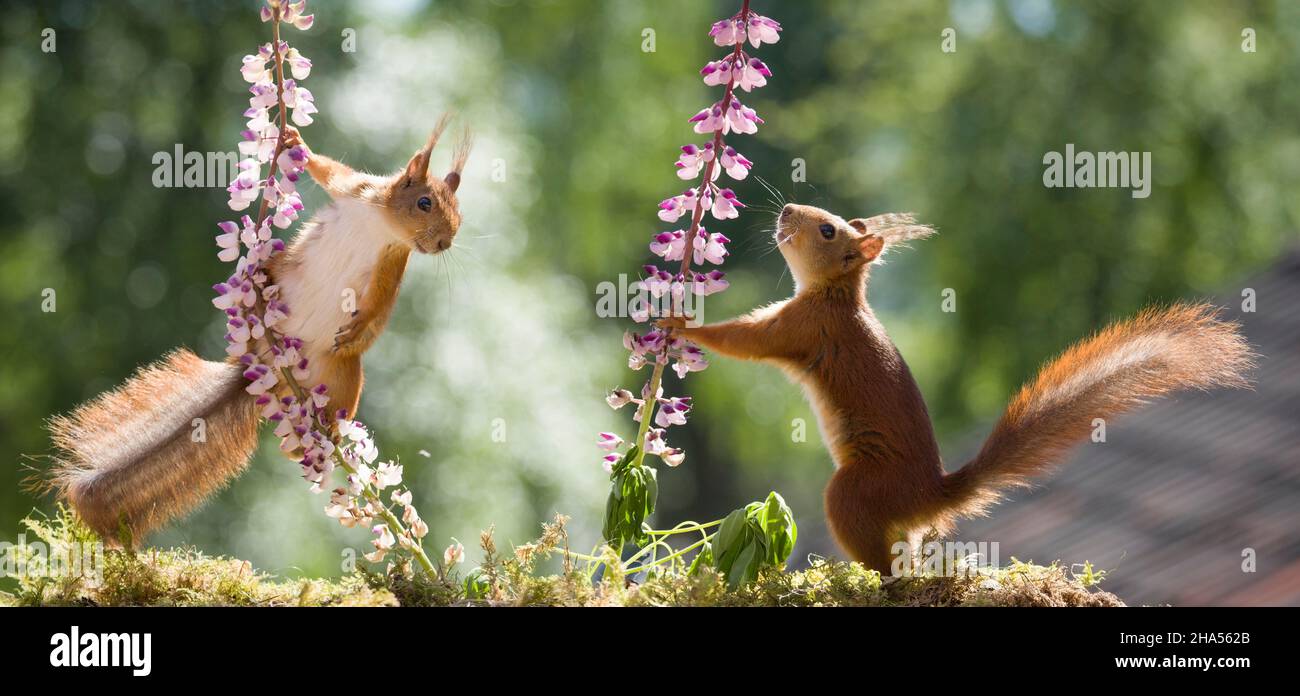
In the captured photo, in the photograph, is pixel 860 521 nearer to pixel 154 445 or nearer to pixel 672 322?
pixel 672 322

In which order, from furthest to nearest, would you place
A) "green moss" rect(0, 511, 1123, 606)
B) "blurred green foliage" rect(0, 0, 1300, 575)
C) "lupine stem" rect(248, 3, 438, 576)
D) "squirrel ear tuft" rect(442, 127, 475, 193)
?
"blurred green foliage" rect(0, 0, 1300, 575) → "squirrel ear tuft" rect(442, 127, 475, 193) → "lupine stem" rect(248, 3, 438, 576) → "green moss" rect(0, 511, 1123, 606)

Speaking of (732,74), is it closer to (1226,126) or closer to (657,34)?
(1226,126)

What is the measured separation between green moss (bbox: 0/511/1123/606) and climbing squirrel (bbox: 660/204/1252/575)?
6.1 inches

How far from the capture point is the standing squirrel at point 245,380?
1.71 metres

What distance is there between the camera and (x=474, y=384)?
7301mm

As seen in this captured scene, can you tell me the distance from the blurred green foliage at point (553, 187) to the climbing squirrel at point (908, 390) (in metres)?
2.66

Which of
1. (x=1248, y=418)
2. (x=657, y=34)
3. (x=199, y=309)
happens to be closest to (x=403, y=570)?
(x=1248, y=418)

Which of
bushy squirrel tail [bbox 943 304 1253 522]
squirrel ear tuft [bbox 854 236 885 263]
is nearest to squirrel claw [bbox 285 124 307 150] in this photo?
squirrel ear tuft [bbox 854 236 885 263]

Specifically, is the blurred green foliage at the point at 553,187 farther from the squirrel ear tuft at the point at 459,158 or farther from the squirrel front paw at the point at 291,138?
the squirrel front paw at the point at 291,138

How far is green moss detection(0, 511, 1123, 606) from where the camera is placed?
157 cm

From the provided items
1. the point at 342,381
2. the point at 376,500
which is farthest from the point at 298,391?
the point at 376,500

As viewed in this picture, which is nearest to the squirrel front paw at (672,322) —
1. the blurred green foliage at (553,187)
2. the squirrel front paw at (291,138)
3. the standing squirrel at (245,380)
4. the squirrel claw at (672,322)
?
the squirrel claw at (672,322)

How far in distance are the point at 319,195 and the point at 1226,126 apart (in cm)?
523

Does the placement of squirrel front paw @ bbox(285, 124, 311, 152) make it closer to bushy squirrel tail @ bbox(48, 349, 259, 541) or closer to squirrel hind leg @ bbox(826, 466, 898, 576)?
bushy squirrel tail @ bbox(48, 349, 259, 541)
